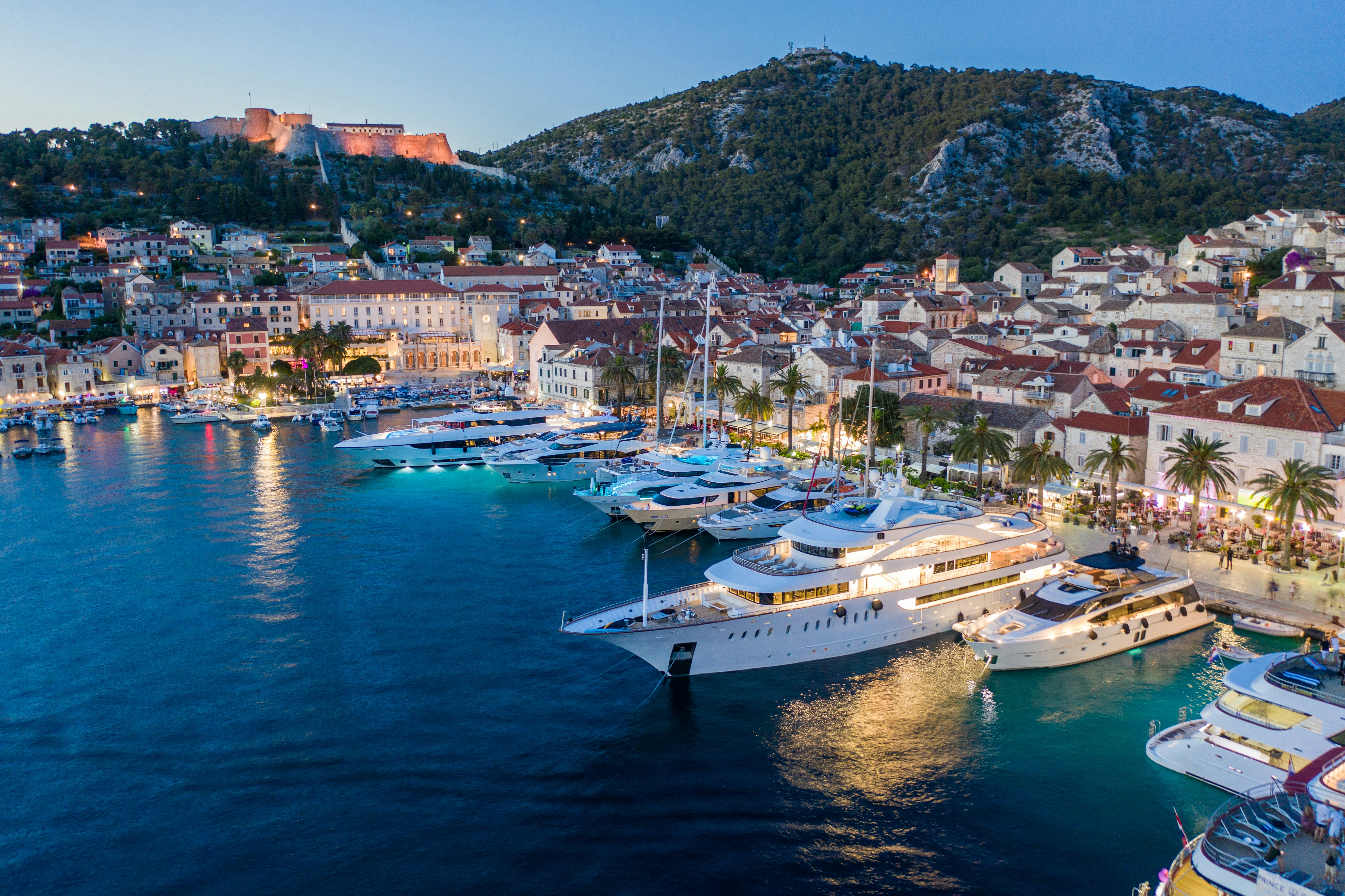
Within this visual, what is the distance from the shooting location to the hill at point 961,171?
130500 millimetres

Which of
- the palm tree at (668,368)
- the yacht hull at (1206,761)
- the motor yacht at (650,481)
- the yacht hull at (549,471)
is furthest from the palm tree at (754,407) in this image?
the yacht hull at (1206,761)

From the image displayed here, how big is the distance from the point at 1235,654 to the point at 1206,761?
22.2 feet

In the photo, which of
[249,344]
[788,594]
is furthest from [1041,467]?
[249,344]

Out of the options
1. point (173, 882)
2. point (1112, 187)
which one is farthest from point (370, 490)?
point (1112, 187)

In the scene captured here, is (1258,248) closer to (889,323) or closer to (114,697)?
(889,323)

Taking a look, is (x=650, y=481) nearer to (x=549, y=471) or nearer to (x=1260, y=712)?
(x=549, y=471)

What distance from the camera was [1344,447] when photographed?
105 ft

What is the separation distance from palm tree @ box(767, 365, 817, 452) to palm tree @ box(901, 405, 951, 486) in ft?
20.1

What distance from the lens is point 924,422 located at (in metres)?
45.3

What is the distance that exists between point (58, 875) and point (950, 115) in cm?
17367

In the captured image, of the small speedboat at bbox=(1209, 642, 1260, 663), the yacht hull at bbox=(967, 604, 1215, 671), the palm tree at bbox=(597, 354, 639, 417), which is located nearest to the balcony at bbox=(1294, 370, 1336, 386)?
the yacht hull at bbox=(967, 604, 1215, 671)

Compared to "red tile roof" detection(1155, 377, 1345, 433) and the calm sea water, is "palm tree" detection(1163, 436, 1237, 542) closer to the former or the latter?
"red tile roof" detection(1155, 377, 1345, 433)

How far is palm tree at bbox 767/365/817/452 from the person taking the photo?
53531 mm

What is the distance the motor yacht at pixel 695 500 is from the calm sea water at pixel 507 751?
4897mm
